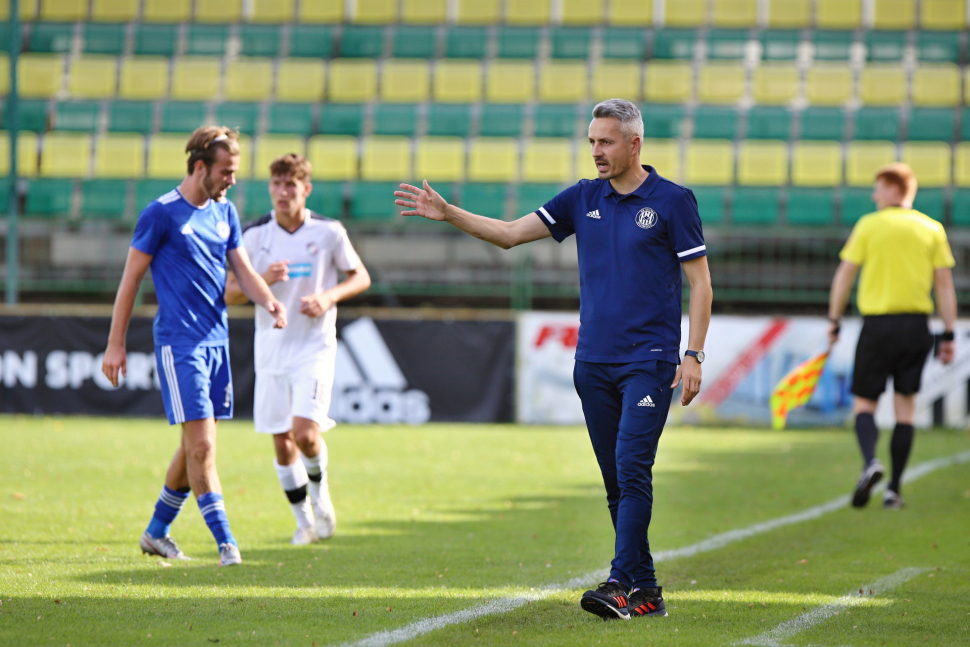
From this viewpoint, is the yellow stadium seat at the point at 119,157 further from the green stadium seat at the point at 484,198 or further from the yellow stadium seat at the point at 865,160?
the yellow stadium seat at the point at 865,160

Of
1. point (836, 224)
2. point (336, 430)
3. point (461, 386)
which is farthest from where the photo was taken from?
point (836, 224)

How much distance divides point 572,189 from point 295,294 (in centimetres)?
232

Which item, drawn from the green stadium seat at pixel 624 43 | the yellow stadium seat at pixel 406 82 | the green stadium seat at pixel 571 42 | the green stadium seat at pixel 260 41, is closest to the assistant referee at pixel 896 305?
the yellow stadium seat at pixel 406 82

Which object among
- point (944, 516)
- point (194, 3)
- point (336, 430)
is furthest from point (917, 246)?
point (194, 3)

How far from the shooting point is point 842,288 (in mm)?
8047

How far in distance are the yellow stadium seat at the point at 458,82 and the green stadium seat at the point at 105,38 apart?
7.97m

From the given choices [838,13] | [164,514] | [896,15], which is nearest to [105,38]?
[838,13]

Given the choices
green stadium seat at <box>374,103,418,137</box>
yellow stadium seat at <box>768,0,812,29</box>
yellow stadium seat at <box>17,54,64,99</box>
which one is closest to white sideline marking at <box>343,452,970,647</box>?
green stadium seat at <box>374,103,418,137</box>

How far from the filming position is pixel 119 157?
77.7ft

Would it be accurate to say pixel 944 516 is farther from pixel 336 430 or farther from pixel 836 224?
pixel 836 224

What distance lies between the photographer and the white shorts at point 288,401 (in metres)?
6.32

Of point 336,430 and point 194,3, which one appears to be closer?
point 336,430

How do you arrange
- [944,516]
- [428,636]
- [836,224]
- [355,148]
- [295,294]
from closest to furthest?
[428,636] → [295,294] → [944,516] → [836,224] → [355,148]

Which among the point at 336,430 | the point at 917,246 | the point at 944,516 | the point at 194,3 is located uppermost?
the point at 194,3
